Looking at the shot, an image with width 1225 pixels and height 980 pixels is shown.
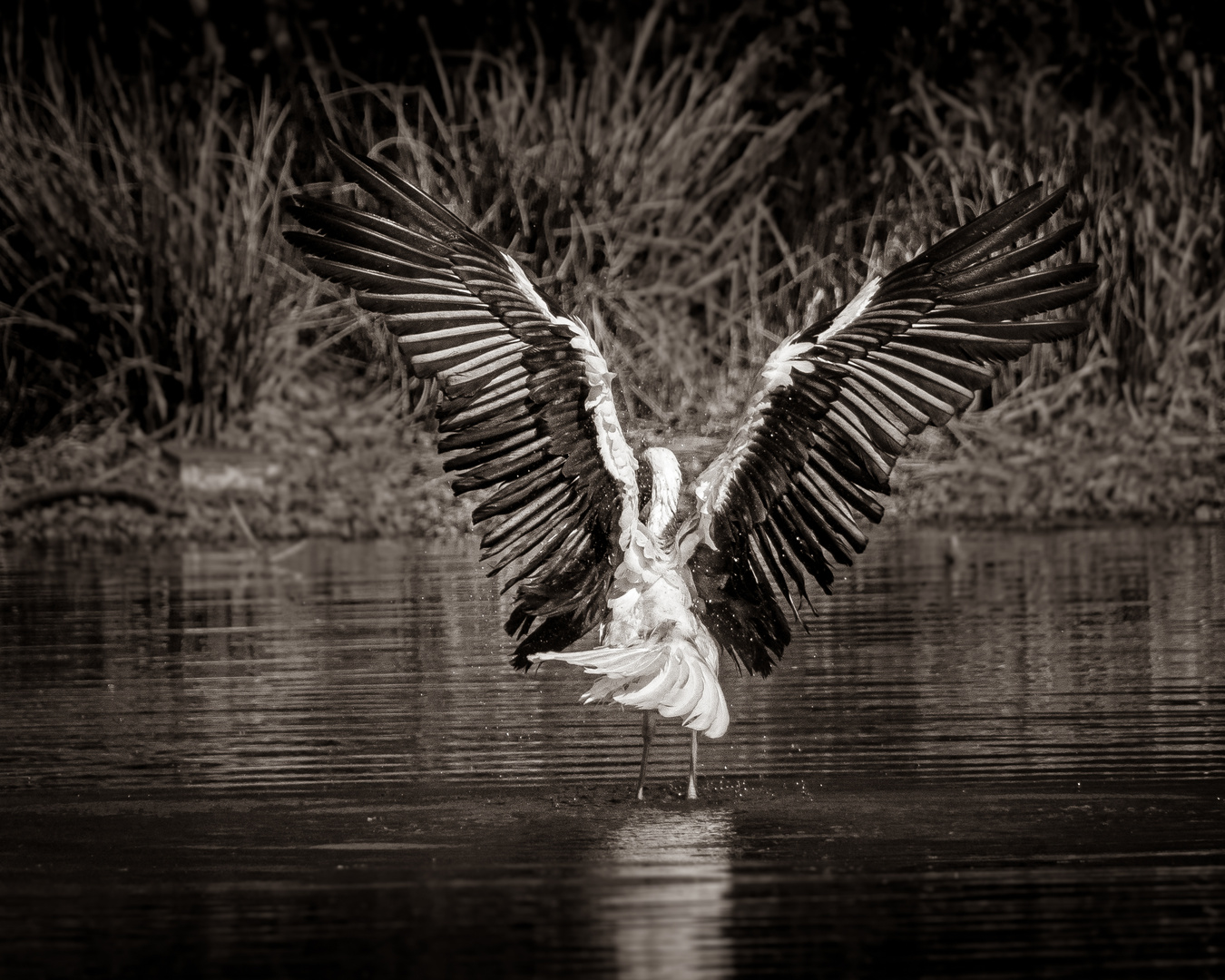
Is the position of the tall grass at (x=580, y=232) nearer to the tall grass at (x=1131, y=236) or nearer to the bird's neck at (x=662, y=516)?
the tall grass at (x=1131, y=236)

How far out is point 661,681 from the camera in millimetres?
7547

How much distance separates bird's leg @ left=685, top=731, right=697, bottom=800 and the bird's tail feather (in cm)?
22

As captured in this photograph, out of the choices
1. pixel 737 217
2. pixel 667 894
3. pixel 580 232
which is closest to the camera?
pixel 667 894

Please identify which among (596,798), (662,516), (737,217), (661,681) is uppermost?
(737,217)

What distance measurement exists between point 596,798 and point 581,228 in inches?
362

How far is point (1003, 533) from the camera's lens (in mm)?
15031

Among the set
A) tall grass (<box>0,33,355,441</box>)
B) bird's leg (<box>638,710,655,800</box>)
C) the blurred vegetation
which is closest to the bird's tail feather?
bird's leg (<box>638,710,655,800</box>)

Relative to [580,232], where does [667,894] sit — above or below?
below

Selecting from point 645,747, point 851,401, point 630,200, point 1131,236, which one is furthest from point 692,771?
point 1131,236

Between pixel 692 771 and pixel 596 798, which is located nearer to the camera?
pixel 596 798

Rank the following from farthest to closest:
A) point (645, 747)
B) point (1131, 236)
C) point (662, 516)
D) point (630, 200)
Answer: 1. point (630, 200)
2. point (1131, 236)
3. point (662, 516)
4. point (645, 747)

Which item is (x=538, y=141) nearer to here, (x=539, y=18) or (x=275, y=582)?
(x=539, y=18)

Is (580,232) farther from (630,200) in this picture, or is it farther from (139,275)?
(139,275)

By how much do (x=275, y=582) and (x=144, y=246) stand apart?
3.43m
